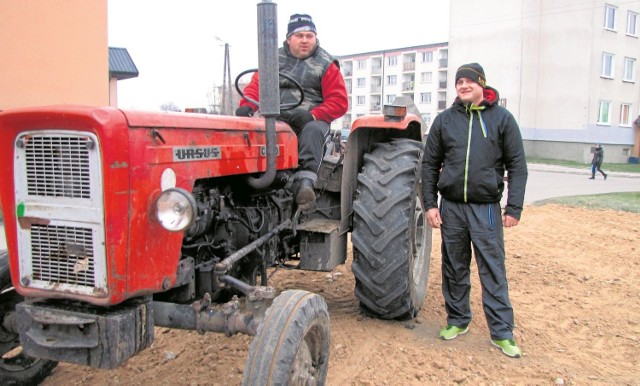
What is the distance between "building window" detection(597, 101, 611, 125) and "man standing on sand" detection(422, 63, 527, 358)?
29802 millimetres

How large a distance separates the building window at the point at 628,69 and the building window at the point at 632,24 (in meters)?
1.53

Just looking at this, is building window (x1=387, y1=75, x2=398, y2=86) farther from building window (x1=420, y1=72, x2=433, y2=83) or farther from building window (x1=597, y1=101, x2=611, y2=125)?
building window (x1=597, y1=101, x2=611, y2=125)

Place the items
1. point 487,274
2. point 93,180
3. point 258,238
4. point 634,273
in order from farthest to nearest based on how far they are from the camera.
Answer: point 634,273 < point 487,274 < point 258,238 < point 93,180

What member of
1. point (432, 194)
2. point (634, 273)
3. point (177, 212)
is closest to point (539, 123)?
point (634, 273)

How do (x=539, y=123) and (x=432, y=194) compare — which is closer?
(x=432, y=194)

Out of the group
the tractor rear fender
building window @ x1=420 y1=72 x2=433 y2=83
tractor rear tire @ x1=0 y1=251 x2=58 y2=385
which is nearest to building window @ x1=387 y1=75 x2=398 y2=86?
building window @ x1=420 y1=72 x2=433 y2=83

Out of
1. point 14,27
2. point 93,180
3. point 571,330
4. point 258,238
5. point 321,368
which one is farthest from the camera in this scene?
point 14,27

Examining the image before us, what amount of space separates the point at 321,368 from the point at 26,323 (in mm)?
1341

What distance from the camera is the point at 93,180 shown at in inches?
84.2

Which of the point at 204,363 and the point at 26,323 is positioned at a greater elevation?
the point at 26,323

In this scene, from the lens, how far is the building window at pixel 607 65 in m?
29.9

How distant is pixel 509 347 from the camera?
3580 millimetres

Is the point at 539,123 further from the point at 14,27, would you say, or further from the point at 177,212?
the point at 177,212

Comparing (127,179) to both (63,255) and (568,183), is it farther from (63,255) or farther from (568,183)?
(568,183)
